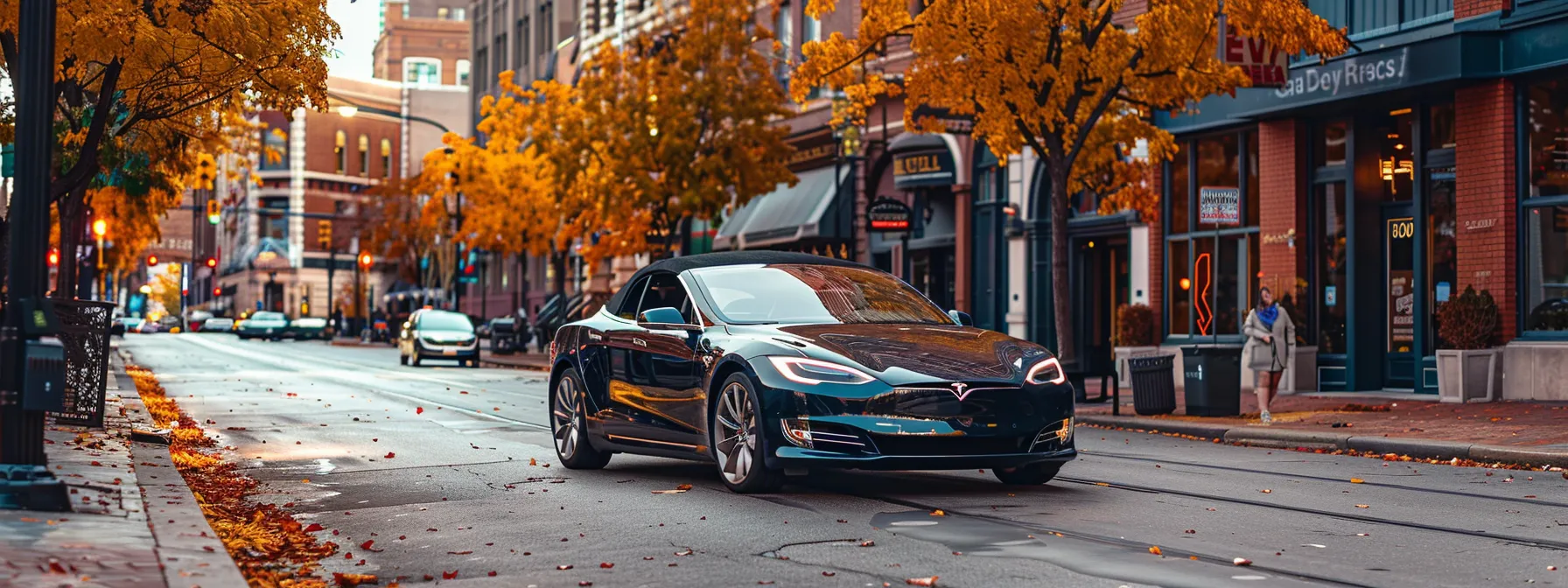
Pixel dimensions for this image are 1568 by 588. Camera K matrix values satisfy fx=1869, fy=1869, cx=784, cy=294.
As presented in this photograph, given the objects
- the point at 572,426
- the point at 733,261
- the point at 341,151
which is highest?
the point at 341,151

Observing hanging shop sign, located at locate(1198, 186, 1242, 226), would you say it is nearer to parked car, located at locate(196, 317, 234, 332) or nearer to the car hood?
the car hood

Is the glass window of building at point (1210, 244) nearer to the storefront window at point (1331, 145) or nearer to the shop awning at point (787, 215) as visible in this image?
the storefront window at point (1331, 145)

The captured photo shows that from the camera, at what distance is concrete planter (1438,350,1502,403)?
22516 millimetres

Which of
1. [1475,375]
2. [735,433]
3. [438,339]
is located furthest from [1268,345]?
[438,339]

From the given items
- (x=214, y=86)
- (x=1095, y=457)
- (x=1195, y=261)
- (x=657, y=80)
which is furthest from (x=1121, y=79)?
(x=657, y=80)

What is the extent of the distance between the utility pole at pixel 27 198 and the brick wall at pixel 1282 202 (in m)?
20.6

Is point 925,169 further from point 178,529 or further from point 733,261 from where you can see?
point 178,529

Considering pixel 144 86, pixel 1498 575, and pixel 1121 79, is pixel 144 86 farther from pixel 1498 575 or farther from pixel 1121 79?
pixel 1498 575

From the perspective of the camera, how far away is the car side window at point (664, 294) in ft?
40.9

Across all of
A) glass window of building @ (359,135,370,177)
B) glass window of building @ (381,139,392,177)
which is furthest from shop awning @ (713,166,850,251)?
glass window of building @ (381,139,392,177)

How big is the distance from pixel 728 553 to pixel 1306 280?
65.4 ft

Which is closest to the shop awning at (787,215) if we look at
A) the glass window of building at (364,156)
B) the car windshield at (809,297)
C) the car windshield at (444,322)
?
the car windshield at (444,322)

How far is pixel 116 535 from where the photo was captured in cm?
859

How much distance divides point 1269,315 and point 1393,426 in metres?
2.49
